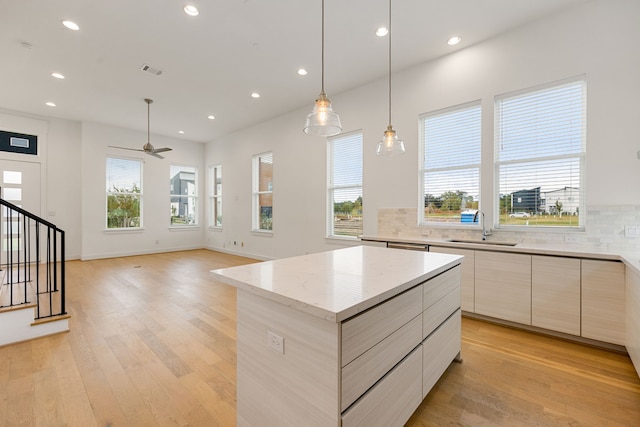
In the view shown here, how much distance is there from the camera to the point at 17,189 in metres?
6.20

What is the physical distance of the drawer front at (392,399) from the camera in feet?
3.93

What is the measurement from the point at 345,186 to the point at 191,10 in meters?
3.36

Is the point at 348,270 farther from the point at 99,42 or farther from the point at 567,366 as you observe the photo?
the point at 99,42

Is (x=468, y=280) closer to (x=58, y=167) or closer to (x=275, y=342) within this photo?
(x=275, y=342)

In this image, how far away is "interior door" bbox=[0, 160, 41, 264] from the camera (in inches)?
238

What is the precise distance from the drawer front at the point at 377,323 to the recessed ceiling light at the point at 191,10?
3559 mm

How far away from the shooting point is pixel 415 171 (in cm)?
421

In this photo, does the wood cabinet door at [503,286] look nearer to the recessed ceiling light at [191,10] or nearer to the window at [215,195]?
the recessed ceiling light at [191,10]

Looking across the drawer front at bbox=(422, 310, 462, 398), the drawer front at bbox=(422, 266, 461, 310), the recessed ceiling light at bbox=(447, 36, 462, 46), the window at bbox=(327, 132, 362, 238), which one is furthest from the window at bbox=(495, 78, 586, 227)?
the window at bbox=(327, 132, 362, 238)

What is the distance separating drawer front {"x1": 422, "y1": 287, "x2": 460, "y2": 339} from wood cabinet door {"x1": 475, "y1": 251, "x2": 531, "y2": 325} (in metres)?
1.03

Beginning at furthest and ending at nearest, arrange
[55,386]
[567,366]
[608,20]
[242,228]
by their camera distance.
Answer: [242,228]
[608,20]
[567,366]
[55,386]

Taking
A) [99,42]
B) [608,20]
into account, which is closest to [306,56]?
[99,42]

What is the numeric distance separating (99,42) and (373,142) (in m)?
4.07

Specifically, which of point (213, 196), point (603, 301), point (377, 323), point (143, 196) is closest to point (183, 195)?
point (213, 196)
